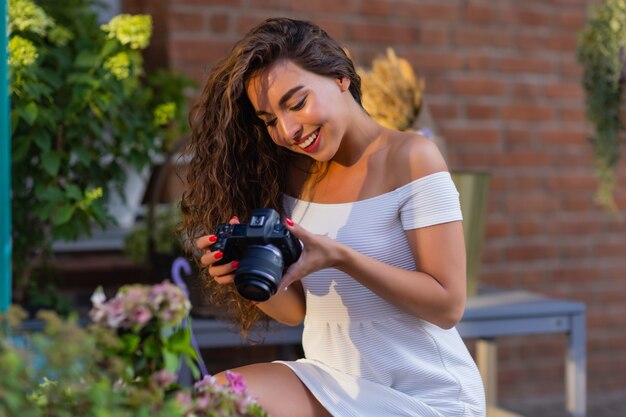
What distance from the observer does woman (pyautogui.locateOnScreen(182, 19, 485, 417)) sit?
1.66 metres

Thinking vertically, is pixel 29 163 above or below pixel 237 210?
below

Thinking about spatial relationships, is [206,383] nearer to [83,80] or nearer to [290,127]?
[290,127]

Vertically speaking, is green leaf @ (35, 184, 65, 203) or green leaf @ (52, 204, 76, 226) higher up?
green leaf @ (35, 184, 65, 203)

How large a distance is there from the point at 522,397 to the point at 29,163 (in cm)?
218

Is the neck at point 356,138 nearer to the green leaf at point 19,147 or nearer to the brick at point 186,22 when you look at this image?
the green leaf at point 19,147

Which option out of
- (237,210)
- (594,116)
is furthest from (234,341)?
(594,116)

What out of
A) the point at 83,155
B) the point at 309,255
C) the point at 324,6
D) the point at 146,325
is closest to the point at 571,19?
the point at 324,6

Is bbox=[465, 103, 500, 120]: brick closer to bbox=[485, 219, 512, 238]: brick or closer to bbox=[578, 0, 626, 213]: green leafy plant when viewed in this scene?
bbox=[485, 219, 512, 238]: brick

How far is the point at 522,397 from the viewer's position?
3.73 meters

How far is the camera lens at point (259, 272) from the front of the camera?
4.42ft

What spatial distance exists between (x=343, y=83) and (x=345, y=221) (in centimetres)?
25

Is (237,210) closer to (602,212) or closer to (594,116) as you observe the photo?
(594,116)

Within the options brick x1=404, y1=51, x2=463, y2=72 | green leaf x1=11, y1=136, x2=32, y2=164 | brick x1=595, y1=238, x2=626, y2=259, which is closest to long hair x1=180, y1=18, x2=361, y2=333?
green leaf x1=11, y1=136, x2=32, y2=164

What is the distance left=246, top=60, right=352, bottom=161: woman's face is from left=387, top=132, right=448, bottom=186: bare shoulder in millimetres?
115
